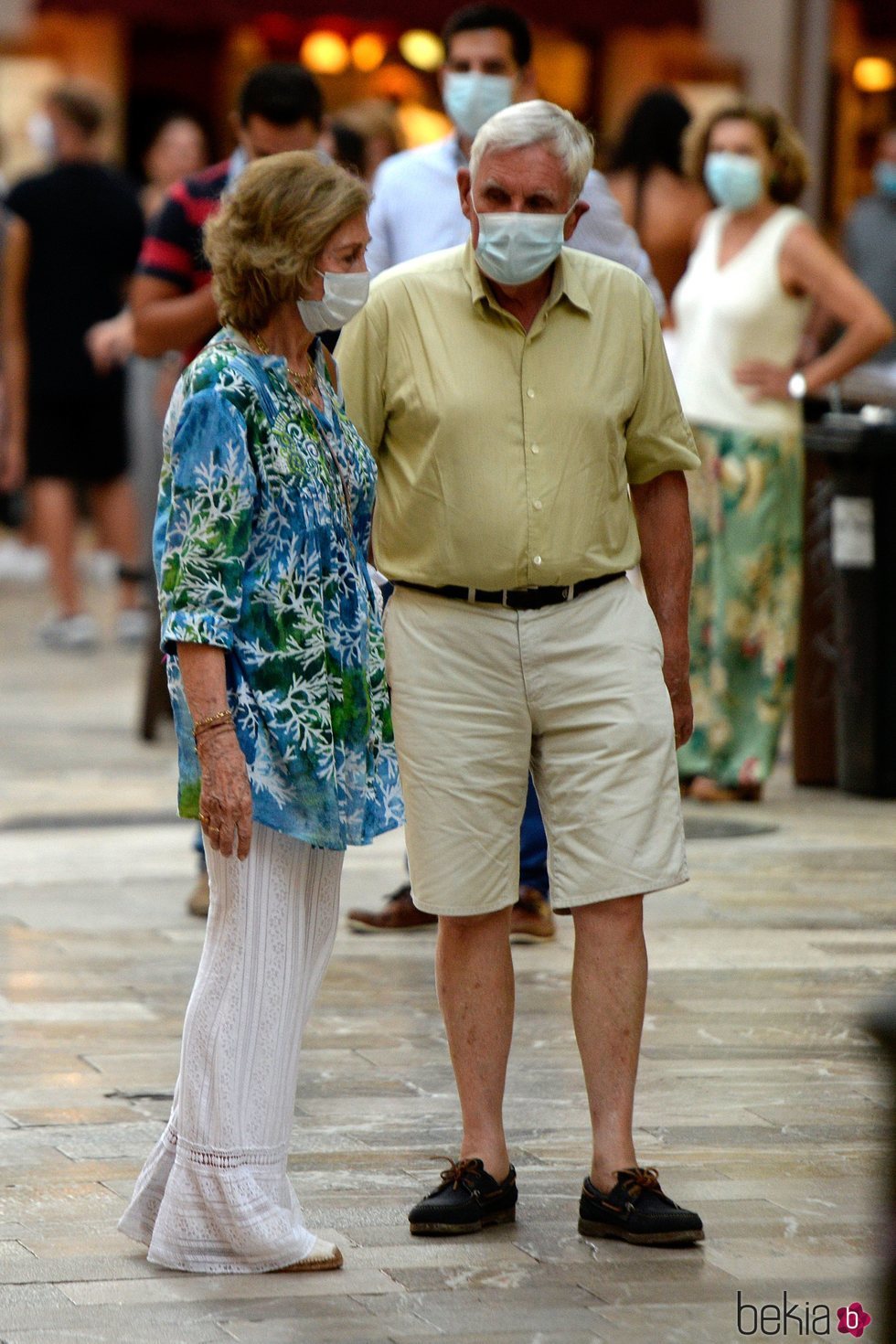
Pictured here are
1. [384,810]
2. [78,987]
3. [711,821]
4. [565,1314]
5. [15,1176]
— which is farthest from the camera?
[711,821]

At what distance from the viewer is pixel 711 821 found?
327 inches

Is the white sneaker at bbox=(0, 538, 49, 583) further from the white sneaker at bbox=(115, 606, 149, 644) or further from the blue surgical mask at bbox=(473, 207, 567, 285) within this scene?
the blue surgical mask at bbox=(473, 207, 567, 285)

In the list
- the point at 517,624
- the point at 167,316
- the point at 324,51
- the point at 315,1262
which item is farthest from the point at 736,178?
the point at 324,51

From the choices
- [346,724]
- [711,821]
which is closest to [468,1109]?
[346,724]

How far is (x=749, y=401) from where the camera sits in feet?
28.0

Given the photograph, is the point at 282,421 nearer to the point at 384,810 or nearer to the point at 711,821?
the point at 384,810

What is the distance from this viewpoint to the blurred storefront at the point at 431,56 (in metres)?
17.8

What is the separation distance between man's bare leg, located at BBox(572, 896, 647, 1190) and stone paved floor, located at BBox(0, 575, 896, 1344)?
0.19 m

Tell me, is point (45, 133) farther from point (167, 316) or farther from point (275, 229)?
point (275, 229)

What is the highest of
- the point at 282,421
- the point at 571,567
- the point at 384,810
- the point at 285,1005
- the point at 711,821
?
the point at 282,421

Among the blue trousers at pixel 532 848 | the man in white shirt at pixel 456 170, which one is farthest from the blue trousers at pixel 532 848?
the man in white shirt at pixel 456 170

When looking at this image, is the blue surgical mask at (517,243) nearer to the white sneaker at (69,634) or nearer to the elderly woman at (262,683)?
the elderly woman at (262,683)

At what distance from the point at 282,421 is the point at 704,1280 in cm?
153
